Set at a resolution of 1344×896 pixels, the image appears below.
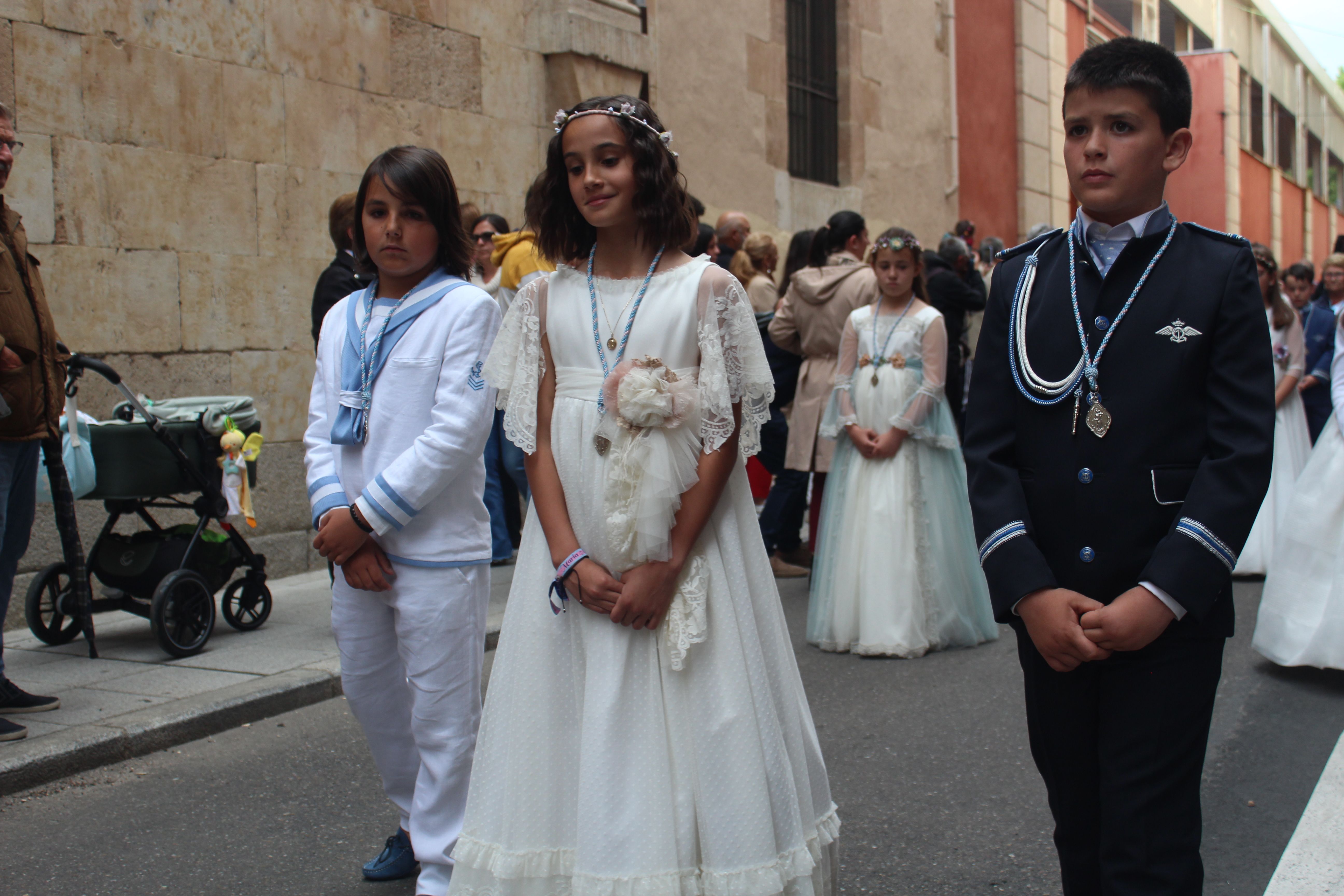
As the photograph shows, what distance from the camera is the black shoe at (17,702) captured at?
193 inches

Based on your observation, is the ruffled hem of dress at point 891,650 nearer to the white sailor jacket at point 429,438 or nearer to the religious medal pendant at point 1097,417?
the white sailor jacket at point 429,438

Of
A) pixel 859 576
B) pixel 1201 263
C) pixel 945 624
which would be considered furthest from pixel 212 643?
pixel 1201 263

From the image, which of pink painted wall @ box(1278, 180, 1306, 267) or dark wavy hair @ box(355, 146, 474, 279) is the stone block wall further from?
pink painted wall @ box(1278, 180, 1306, 267)

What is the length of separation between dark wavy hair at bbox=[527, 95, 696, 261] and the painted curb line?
2.80 m

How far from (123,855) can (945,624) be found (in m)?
3.92

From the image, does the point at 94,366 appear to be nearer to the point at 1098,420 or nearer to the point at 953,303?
the point at 1098,420

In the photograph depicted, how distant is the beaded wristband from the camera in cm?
269

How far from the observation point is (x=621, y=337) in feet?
9.04

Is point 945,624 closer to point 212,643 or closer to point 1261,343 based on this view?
point 212,643

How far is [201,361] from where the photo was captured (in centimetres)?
758

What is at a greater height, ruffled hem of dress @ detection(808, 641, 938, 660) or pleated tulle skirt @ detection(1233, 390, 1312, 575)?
pleated tulle skirt @ detection(1233, 390, 1312, 575)

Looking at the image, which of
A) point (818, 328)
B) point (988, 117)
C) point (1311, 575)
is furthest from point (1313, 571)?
point (988, 117)

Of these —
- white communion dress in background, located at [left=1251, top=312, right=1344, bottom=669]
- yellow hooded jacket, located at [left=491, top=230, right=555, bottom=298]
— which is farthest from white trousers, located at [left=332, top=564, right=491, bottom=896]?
yellow hooded jacket, located at [left=491, top=230, right=555, bottom=298]

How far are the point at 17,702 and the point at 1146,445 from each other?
439cm
